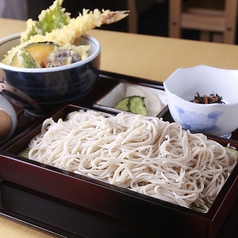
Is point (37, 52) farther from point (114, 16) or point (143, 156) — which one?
point (143, 156)

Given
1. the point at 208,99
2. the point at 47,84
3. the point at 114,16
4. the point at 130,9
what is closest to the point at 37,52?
the point at 47,84

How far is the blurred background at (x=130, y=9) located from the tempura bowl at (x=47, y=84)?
4.80 feet

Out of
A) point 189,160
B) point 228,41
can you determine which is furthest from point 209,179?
point 228,41

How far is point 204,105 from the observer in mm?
965

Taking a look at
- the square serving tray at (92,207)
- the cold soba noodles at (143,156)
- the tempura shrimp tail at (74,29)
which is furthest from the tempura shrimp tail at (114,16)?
the square serving tray at (92,207)

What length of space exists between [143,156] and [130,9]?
227cm

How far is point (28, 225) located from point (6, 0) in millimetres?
2048

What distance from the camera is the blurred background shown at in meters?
2.60

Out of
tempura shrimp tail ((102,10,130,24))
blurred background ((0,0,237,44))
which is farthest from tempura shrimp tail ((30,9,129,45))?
blurred background ((0,0,237,44))

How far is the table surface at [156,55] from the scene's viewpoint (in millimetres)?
1428

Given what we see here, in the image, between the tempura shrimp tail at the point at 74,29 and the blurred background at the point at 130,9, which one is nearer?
the tempura shrimp tail at the point at 74,29

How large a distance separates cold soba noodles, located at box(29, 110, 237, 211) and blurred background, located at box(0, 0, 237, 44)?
5.67 ft

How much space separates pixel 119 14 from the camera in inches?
48.6

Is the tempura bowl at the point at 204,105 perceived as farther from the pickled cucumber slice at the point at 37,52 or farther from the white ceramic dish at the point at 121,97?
the pickled cucumber slice at the point at 37,52
